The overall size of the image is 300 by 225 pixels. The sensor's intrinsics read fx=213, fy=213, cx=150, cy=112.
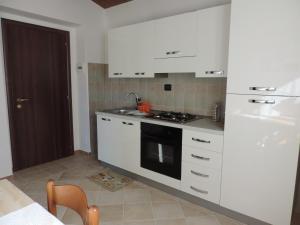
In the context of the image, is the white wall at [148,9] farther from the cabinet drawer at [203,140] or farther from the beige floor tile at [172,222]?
the beige floor tile at [172,222]

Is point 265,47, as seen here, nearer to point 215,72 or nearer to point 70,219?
point 215,72

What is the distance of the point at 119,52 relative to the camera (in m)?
3.23

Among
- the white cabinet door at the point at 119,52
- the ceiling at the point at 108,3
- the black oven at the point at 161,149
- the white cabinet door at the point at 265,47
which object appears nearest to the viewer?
the white cabinet door at the point at 265,47

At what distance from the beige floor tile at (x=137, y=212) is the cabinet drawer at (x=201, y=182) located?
1.51ft

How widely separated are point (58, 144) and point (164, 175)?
81.4 inches

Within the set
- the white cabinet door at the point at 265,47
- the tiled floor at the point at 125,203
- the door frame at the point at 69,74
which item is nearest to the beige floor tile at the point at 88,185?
the tiled floor at the point at 125,203

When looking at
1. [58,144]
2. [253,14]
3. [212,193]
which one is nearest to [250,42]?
[253,14]

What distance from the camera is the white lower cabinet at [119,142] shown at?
2840 mm

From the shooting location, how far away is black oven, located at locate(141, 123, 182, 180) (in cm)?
243

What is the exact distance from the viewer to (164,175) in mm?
2564

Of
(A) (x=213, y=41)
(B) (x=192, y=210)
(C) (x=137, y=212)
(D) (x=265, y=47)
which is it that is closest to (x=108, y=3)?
(A) (x=213, y=41)

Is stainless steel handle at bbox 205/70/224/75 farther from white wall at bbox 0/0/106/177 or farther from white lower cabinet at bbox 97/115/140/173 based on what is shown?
white wall at bbox 0/0/106/177

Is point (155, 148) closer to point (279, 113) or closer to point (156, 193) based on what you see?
point (156, 193)

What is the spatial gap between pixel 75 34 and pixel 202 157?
295 centimetres
